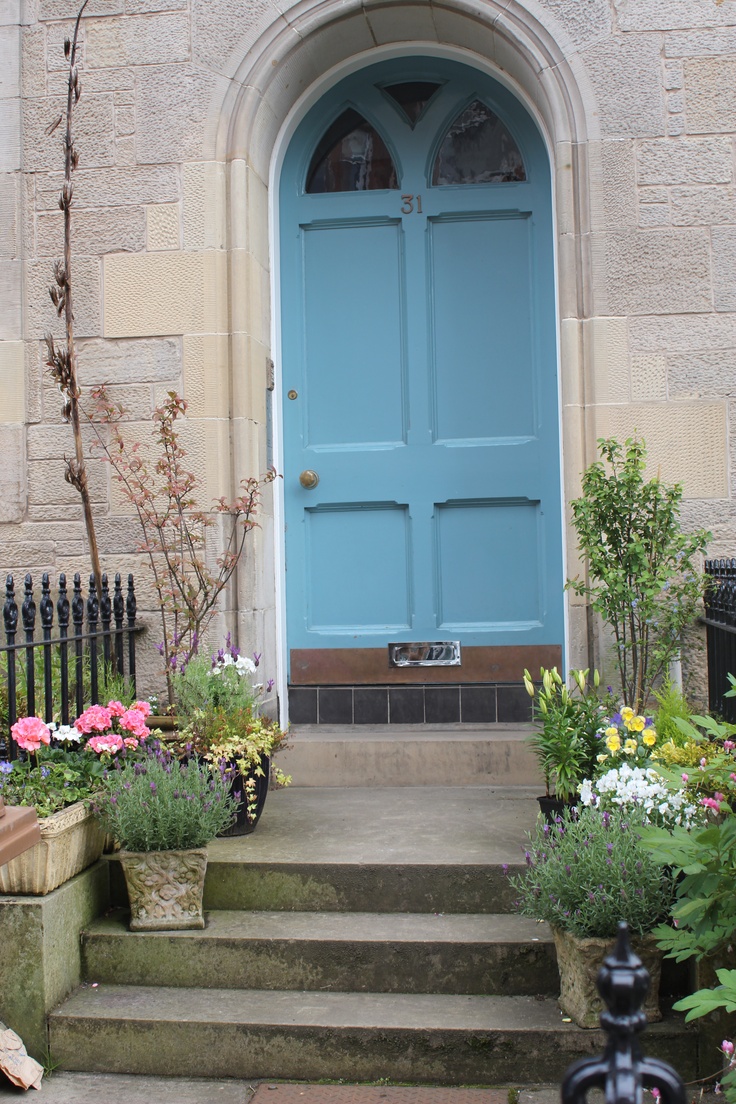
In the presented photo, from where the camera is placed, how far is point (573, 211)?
15.6ft

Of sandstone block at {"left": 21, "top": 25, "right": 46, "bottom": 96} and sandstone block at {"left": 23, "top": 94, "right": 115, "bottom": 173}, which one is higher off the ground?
sandstone block at {"left": 21, "top": 25, "right": 46, "bottom": 96}

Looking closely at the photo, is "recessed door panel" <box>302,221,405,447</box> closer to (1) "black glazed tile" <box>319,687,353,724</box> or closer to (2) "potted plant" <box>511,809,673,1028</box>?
(1) "black glazed tile" <box>319,687,353,724</box>

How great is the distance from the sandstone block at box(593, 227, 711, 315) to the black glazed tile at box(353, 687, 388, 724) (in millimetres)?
2150

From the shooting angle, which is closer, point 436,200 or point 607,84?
point 607,84

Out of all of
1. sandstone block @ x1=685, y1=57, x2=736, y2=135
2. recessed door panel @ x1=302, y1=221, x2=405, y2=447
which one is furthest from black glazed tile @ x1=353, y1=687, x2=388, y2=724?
sandstone block @ x1=685, y1=57, x2=736, y2=135

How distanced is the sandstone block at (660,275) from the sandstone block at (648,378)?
8.7 inches

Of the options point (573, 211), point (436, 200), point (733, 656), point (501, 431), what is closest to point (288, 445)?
point (501, 431)

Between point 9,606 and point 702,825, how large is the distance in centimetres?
244

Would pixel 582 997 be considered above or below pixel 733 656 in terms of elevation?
below

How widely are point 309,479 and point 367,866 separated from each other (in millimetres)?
2186

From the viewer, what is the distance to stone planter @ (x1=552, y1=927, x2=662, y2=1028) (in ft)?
9.38

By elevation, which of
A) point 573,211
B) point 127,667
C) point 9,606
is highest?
point 573,211

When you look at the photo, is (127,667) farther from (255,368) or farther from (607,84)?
(607,84)

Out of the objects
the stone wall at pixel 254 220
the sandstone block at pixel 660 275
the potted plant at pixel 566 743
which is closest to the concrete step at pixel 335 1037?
the potted plant at pixel 566 743
